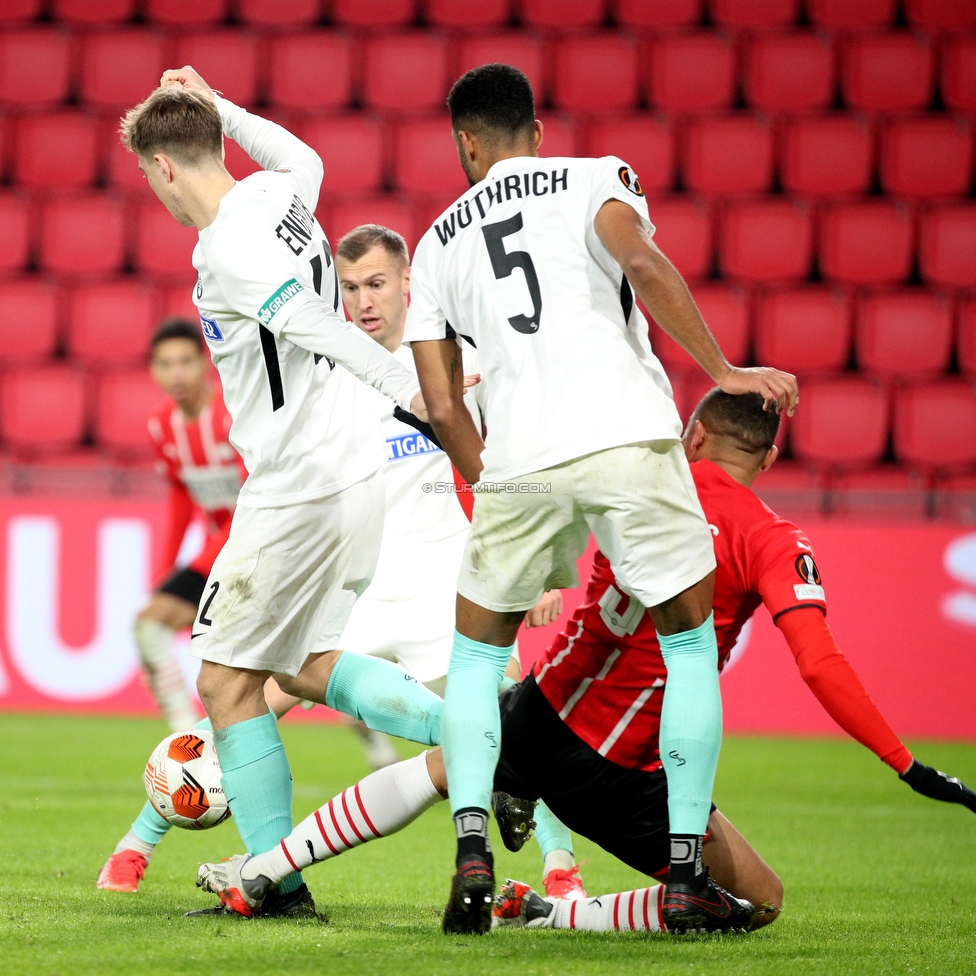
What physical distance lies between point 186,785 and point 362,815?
0.64 m

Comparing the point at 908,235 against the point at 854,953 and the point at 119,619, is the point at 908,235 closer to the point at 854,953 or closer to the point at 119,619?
the point at 119,619

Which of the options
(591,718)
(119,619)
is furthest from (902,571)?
(591,718)

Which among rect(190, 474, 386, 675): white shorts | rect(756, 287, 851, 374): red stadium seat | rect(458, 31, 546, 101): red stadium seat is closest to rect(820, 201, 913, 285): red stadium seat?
rect(756, 287, 851, 374): red stadium seat

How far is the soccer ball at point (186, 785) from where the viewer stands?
352 centimetres

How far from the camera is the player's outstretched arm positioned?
2928 mm

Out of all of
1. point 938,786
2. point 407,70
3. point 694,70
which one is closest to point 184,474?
point 938,786

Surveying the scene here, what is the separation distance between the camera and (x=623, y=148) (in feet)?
36.4

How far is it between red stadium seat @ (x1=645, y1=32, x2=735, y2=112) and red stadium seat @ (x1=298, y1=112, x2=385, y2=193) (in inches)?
96.6

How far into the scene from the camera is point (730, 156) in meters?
11.1

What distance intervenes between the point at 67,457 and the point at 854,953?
814 centimetres

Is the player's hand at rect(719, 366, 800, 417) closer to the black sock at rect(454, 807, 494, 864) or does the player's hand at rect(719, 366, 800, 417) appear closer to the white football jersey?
the white football jersey

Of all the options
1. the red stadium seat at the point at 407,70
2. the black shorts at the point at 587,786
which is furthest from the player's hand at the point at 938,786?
the red stadium seat at the point at 407,70

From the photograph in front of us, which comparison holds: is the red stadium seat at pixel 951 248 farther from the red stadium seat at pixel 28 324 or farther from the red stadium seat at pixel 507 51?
the red stadium seat at pixel 28 324

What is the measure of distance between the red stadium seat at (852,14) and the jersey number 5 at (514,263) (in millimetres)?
9373
